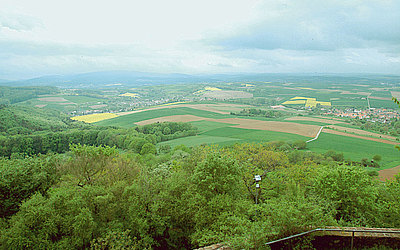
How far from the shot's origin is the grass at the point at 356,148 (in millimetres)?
49312

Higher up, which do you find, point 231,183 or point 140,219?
point 231,183

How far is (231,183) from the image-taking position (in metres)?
18.3

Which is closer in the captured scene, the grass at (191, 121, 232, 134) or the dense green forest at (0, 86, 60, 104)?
the grass at (191, 121, 232, 134)

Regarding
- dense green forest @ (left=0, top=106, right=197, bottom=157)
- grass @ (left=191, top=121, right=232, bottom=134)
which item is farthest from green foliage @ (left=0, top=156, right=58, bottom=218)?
grass @ (left=191, top=121, right=232, bottom=134)

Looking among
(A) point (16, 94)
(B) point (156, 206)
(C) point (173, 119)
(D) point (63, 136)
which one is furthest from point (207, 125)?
(A) point (16, 94)

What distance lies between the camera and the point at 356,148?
185ft

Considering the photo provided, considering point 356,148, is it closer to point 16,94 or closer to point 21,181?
point 21,181

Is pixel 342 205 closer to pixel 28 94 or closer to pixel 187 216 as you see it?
pixel 187 216

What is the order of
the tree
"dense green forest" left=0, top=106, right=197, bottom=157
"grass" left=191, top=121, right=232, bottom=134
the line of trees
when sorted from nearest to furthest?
1. the line of trees
2. the tree
3. "dense green forest" left=0, top=106, right=197, bottom=157
4. "grass" left=191, top=121, right=232, bottom=134

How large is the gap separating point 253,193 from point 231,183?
18.0 feet

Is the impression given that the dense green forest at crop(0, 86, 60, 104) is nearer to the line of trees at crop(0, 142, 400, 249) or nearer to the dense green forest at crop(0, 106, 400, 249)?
the dense green forest at crop(0, 106, 400, 249)

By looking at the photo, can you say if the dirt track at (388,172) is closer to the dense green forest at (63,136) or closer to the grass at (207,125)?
the dense green forest at (63,136)

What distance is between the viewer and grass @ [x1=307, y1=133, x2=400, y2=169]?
49.3m

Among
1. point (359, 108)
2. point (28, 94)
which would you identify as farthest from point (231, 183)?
point (28, 94)
